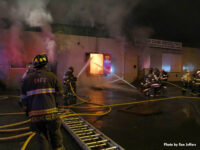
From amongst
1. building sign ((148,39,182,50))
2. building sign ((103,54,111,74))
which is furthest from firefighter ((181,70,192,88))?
building sign ((103,54,111,74))

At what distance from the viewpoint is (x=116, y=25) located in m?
15.2

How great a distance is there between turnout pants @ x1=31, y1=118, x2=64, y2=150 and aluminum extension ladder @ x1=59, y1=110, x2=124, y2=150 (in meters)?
0.74

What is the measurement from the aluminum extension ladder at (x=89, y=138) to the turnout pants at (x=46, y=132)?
0.74m

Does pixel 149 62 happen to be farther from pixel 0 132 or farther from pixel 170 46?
pixel 0 132

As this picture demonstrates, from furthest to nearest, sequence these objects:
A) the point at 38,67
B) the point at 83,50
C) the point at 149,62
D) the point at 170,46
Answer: the point at 170,46, the point at 149,62, the point at 83,50, the point at 38,67

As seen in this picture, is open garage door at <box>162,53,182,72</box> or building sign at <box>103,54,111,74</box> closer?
building sign at <box>103,54,111,74</box>

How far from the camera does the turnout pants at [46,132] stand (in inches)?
95.7

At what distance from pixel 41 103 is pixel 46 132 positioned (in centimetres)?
52

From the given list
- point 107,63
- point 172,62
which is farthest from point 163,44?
point 107,63

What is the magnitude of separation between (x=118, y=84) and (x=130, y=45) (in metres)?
4.44

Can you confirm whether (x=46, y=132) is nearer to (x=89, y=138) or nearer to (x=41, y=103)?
(x=41, y=103)

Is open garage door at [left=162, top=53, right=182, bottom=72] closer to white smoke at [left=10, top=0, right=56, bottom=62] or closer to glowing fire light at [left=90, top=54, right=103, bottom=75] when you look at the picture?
glowing fire light at [left=90, top=54, right=103, bottom=75]

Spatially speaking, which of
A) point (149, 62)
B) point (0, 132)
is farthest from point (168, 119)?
point (149, 62)

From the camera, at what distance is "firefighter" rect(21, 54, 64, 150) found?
7.92 ft
